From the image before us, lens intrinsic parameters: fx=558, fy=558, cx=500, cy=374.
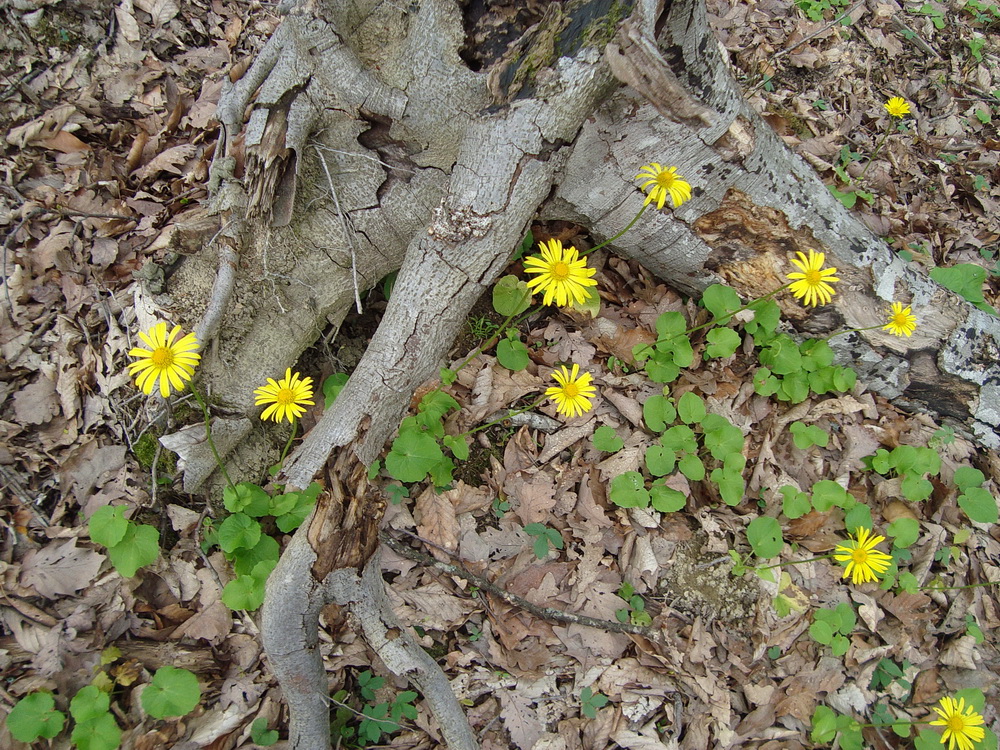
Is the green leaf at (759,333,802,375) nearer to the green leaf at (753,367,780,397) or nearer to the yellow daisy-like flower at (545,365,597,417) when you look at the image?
the green leaf at (753,367,780,397)

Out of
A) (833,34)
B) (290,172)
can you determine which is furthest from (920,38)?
(290,172)

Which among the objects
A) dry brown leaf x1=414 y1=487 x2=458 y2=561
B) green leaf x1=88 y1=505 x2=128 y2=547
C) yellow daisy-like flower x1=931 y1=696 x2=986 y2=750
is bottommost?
yellow daisy-like flower x1=931 y1=696 x2=986 y2=750

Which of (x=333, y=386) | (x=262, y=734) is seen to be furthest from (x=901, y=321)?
(x=262, y=734)

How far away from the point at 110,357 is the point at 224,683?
150 cm

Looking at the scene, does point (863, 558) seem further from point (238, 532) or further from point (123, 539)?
point (123, 539)

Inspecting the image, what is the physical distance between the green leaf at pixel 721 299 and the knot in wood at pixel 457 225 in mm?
1149

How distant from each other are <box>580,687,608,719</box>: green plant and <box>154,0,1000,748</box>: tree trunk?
618 millimetres

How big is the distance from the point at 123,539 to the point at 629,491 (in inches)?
81.0

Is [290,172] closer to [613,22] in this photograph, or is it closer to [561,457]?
[613,22]

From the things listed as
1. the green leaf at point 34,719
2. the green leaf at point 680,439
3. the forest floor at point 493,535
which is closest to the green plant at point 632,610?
the forest floor at point 493,535

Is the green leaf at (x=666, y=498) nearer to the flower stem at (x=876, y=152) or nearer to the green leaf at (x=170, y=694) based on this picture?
the green leaf at (x=170, y=694)

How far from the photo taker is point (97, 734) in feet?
6.61

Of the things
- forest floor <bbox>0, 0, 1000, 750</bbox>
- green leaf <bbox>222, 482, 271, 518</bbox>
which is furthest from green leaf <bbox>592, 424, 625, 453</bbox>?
green leaf <bbox>222, 482, 271, 518</bbox>

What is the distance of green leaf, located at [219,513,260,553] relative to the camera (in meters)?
2.20
